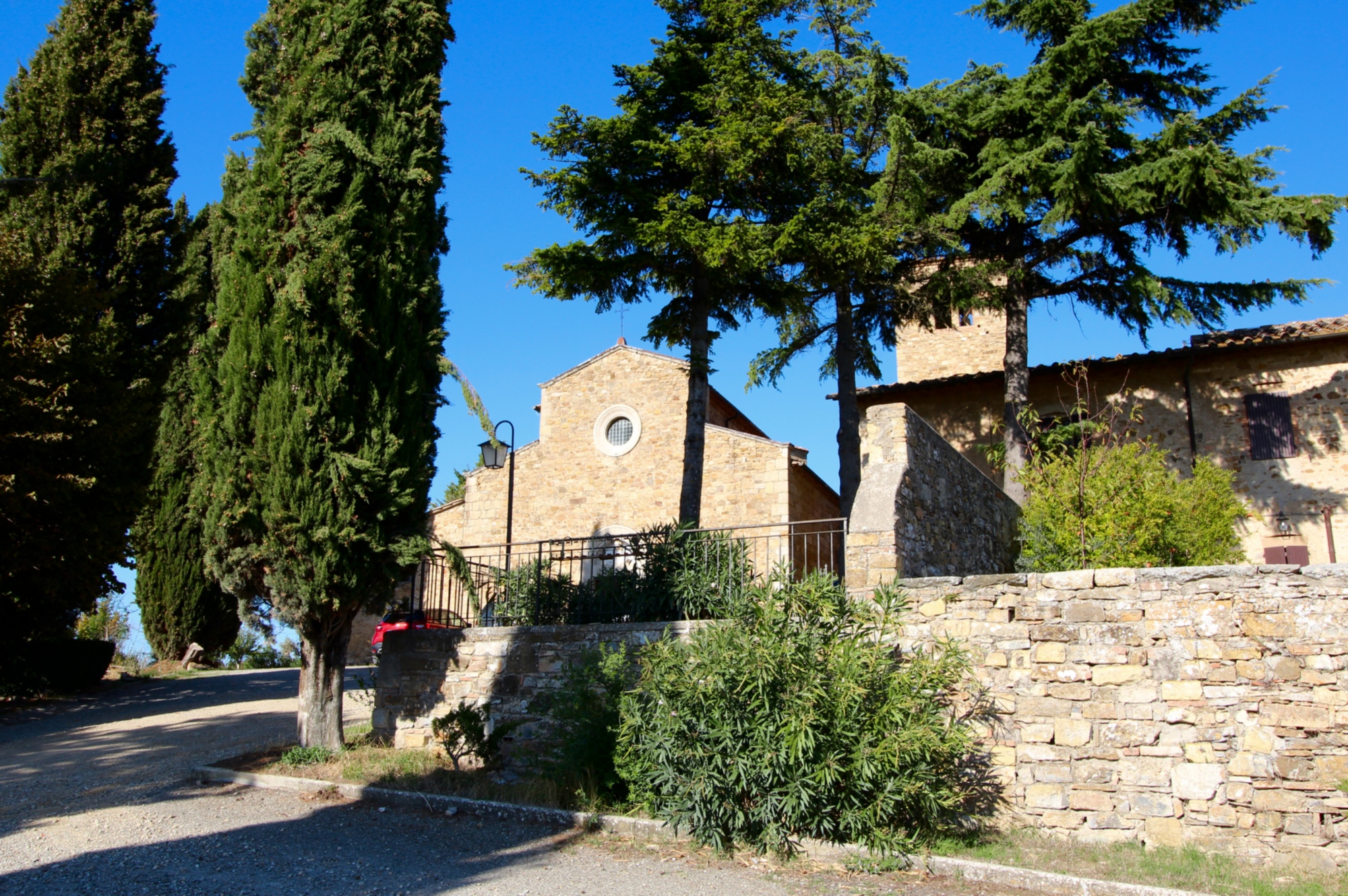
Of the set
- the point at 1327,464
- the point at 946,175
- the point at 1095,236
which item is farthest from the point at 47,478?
the point at 1327,464

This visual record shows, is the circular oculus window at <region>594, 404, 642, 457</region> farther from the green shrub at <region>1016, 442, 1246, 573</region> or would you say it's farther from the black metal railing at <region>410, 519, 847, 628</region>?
the green shrub at <region>1016, 442, 1246, 573</region>

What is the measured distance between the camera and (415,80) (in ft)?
35.4

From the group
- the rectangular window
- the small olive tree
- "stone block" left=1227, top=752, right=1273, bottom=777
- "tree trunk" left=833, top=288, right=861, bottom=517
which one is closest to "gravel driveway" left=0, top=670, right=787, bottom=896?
"stone block" left=1227, top=752, right=1273, bottom=777

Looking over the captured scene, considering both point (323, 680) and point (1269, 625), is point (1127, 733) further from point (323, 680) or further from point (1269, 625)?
point (323, 680)

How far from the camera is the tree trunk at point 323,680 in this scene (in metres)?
9.88

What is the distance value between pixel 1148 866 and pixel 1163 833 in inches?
21.6

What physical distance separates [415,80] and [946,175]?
9.44 meters

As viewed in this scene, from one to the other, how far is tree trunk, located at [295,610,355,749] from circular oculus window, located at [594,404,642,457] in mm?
11862

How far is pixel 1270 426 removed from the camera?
16.0m

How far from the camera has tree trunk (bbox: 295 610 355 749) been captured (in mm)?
9875

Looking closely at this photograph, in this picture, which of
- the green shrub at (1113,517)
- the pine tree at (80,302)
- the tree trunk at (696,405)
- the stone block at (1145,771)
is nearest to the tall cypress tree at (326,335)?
the tree trunk at (696,405)

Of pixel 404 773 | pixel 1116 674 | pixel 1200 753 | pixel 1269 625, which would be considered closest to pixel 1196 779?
pixel 1200 753

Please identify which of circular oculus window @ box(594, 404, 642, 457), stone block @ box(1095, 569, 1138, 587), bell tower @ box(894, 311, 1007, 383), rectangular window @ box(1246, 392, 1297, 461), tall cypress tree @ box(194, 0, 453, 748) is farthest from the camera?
bell tower @ box(894, 311, 1007, 383)

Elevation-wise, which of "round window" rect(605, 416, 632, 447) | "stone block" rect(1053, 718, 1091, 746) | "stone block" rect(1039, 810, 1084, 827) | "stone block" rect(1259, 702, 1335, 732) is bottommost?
"stone block" rect(1039, 810, 1084, 827)
